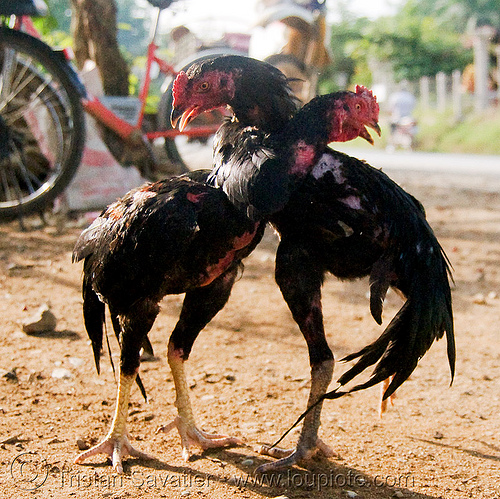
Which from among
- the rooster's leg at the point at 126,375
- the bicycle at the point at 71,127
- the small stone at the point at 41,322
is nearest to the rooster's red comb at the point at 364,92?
the rooster's leg at the point at 126,375

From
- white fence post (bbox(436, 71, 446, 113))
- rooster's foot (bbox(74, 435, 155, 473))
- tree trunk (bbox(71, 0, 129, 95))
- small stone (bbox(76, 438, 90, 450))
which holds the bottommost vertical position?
small stone (bbox(76, 438, 90, 450))

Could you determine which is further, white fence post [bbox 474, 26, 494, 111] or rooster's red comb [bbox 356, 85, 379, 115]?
white fence post [bbox 474, 26, 494, 111]

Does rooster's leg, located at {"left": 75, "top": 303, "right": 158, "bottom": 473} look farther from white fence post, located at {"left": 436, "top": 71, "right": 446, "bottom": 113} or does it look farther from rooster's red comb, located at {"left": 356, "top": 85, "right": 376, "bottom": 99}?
white fence post, located at {"left": 436, "top": 71, "right": 446, "bottom": 113}

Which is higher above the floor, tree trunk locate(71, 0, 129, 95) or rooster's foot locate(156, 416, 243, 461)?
tree trunk locate(71, 0, 129, 95)

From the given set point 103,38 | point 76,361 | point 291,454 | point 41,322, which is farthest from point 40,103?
point 291,454

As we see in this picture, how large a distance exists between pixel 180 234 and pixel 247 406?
105cm

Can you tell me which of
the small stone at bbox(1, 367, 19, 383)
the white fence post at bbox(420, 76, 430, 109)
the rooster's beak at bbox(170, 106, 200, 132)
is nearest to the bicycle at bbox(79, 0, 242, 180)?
the small stone at bbox(1, 367, 19, 383)

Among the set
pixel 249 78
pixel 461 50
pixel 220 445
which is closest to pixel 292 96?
pixel 249 78

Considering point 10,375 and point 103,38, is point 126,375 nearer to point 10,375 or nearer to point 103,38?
point 10,375

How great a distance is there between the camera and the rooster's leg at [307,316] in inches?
99.0

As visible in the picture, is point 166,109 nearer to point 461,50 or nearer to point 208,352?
point 208,352

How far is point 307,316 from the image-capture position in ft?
8.38

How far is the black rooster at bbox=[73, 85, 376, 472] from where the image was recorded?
7.91 feet

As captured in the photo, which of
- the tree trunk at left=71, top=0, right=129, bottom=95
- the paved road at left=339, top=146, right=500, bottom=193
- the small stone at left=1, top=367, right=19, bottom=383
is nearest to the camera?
the small stone at left=1, top=367, right=19, bottom=383
